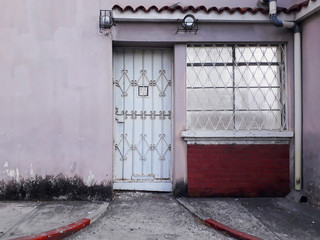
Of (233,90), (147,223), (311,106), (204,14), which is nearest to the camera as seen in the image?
(147,223)

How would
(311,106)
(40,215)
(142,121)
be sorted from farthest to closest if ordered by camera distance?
(142,121)
(311,106)
(40,215)

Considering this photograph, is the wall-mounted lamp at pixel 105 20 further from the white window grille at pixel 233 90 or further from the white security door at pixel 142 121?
the white window grille at pixel 233 90

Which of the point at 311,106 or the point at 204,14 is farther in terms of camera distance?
the point at 204,14

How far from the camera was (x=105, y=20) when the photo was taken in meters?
5.02

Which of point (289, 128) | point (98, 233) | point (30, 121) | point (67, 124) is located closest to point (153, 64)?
point (67, 124)

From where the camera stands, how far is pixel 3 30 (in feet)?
16.9

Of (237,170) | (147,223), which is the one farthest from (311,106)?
(147,223)

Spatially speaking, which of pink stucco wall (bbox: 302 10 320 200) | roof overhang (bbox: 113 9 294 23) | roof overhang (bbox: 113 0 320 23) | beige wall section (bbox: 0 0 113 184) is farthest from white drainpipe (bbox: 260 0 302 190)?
beige wall section (bbox: 0 0 113 184)

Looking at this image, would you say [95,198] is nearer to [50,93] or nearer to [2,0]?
[50,93]

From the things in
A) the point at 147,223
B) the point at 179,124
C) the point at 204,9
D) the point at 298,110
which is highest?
the point at 204,9

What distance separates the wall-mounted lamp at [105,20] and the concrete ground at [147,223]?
10.8 ft

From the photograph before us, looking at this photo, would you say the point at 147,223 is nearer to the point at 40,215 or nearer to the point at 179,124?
the point at 40,215

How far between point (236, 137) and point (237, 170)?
65 centimetres

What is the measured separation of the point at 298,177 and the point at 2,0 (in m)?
6.58
